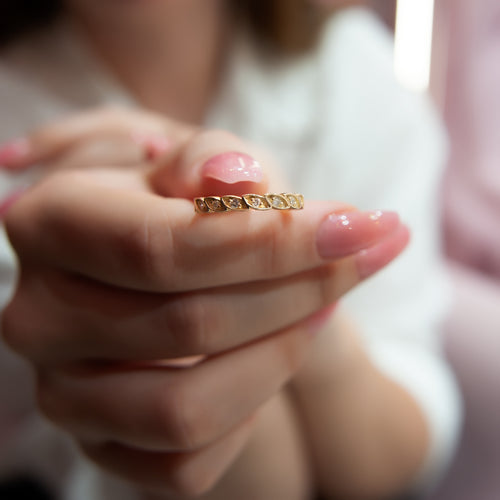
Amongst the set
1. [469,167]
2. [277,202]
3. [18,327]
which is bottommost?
[469,167]

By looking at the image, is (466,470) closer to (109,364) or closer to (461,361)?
(461,361)

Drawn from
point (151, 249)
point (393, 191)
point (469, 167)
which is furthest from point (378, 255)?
point (469, 167)

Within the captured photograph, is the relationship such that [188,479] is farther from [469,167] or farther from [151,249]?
[469,167]

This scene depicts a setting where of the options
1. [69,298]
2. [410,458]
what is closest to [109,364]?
[69,298]

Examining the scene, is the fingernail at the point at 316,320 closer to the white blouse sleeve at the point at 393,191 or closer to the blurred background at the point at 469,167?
the white blouse sleeve at the point at 393,191

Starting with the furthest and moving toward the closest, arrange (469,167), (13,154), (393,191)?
(469,167) → (393,191) → (13,154)

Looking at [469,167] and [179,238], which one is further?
[469,167]
